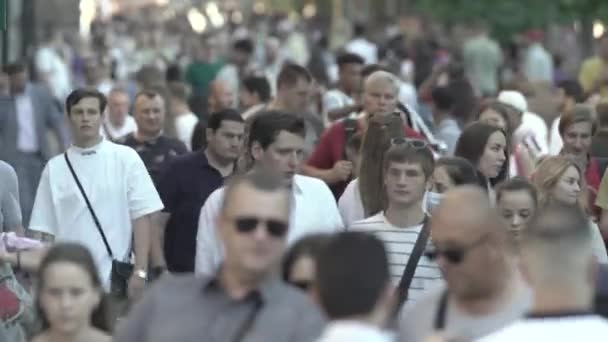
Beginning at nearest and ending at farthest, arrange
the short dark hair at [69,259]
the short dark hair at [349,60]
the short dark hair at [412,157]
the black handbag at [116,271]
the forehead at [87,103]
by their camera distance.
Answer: the short dark hair at [69,259] → the short dark hair at [412,157] → the black handbag at [116,271] → the forehead at [87,103] → the short dark hair at [349,60]

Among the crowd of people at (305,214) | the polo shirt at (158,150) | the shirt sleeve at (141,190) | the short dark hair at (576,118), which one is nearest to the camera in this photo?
the crowd of people at (305,214)

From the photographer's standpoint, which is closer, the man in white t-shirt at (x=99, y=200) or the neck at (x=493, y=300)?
the neck at (x=493, y=300)

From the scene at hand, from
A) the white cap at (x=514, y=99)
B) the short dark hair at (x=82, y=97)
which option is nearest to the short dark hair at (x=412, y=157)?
the short dark hair at (x=82, y=97)

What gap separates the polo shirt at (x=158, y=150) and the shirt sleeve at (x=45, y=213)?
2.78m

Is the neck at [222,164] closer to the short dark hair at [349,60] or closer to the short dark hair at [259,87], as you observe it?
the short dark hair at [259,87]

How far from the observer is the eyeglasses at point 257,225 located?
6.94m

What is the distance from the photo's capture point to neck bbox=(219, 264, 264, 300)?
6.95 m

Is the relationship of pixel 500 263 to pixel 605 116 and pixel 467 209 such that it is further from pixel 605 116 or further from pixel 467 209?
pixel 605 116

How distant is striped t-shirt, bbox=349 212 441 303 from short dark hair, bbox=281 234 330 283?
2.42m

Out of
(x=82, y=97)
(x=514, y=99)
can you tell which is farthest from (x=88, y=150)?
(x=514, y=99)

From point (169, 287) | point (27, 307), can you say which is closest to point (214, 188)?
point (27, 307)

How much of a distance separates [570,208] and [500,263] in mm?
292

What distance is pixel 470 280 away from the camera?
710 centimetres

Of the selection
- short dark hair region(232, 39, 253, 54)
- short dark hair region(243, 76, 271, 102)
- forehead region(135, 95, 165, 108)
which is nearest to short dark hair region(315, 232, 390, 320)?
forehead region(135, 95, 165, 108)
